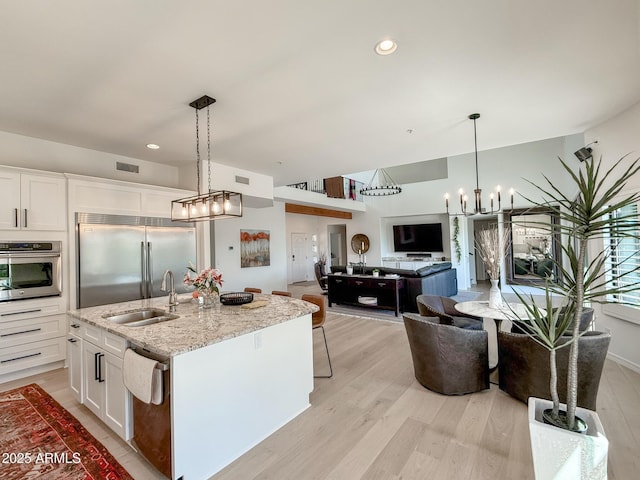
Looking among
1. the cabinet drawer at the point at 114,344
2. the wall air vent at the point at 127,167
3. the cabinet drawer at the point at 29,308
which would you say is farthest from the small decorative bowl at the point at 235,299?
the wall air vent at the point at 127,167

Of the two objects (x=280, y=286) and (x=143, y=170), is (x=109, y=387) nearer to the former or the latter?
(x=143, y=170)

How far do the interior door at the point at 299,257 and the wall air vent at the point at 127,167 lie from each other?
7.29 metres

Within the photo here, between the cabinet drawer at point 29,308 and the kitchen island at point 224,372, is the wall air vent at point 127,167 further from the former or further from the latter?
the kitchen island at point 224,372

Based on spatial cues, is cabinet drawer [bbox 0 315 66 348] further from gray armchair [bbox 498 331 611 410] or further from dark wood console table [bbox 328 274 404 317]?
gray armchair [bbox 498 331 611 410]

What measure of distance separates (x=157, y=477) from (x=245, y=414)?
24.3 inches

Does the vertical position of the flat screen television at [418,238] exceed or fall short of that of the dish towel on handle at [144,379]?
it exceeds it

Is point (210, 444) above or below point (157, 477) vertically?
above

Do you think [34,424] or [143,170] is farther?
[143,170]

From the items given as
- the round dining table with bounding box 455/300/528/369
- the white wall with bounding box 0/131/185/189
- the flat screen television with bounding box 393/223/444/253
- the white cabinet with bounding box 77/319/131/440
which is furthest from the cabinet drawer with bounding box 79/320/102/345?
the flat screen television with bounding box 393/223/444/253

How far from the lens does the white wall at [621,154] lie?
321 cm

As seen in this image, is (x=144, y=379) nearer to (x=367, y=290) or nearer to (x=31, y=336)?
(x=31, y=336)

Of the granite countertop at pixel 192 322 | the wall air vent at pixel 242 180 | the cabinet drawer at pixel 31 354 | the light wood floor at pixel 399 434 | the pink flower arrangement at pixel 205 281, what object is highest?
the wall air vent at pixel 242 180

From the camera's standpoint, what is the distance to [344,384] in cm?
311

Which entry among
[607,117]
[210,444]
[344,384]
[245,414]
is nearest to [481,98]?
[607,117]
